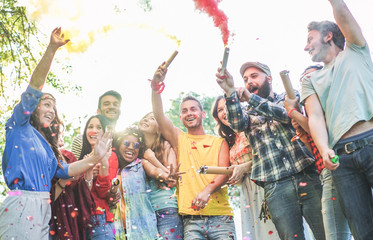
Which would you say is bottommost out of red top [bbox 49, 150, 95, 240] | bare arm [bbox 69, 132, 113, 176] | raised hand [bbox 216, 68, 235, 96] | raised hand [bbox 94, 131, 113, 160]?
red top [bbox 49, 150, 95, 240]

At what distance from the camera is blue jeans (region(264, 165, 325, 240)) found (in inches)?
149

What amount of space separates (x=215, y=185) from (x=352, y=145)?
2073 millimetres

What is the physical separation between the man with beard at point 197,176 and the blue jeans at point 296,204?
2.67 ft

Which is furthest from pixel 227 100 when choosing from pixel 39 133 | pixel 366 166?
pixel 39 133

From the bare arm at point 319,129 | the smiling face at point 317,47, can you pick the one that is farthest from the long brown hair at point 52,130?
the smiling face at point 317,47

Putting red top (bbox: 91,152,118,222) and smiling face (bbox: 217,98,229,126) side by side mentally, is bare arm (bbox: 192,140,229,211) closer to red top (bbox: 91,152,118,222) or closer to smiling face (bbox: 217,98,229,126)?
smiling face (bbox: 217,98,229,126)

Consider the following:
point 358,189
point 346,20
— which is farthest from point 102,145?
point 346,20

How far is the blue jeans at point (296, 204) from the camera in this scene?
12.5 ft

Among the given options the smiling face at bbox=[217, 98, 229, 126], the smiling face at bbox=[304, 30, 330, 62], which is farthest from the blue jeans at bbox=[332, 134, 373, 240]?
the smiling face at bbox=[217, 98, 229, 126]

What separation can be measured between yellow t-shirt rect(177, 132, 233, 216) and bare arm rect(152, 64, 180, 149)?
12 centimetres

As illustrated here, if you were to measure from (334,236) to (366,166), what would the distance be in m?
0.93

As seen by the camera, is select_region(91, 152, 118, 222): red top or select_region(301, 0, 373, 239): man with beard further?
select_region(91, 152, 118, 222): red top

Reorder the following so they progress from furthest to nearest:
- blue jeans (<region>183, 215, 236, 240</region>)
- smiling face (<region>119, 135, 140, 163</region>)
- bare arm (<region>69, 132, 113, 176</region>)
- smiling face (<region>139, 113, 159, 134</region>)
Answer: smiling face (<region>139, 113, 159, 134</region>) < smiling face (<region>119, 135, 140, 163</region>) < blue jeans (<region>183, 215, 236, 240</region>) < bare arm (<region>69, 132, 113, 176</region>)

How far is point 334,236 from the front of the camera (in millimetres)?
3523
